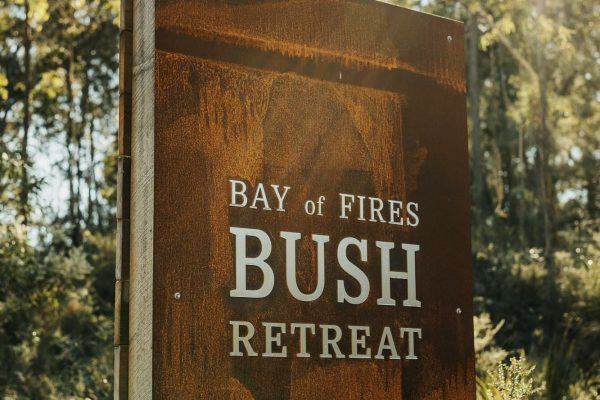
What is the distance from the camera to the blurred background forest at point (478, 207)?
401 inches

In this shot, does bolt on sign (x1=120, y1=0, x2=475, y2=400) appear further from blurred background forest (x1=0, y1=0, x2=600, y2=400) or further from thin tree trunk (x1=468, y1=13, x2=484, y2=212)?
thin tree trunk (x1=468, y1=13, x2=484, y2=212)

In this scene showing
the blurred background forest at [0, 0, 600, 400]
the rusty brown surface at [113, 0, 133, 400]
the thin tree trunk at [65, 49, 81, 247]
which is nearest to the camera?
the rusty brown surface at [113, 0, 133, 400]

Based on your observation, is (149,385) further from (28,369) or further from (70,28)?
(70,28)

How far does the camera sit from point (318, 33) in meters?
3.33

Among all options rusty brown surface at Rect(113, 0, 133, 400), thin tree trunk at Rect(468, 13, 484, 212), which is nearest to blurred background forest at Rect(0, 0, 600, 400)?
thin tree trunk at Rect(468, 13, 484, 212)

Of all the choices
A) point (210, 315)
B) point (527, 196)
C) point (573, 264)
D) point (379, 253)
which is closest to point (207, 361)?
point (210, 315)

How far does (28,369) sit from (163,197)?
870 cm

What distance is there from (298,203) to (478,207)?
59.9ft

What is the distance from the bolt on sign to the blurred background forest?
1685 mm

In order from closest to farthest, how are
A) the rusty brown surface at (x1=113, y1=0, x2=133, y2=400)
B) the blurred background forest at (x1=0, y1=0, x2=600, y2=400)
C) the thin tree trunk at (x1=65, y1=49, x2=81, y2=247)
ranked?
the rusty brown surface at (x1=113, y1=0, x2=133, y2=400), the blurred background forest at (x1=0, y1=0, x2=600, y2=400), the thin tree trunk at (x1=65, y1=49, x2=81, y2=247)

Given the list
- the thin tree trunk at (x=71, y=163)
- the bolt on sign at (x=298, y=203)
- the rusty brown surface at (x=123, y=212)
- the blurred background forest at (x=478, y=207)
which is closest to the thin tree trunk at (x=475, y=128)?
the blurred background forest at (x=478, y=207)

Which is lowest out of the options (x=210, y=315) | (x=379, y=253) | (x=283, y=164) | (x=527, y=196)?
(x=210, y=315)

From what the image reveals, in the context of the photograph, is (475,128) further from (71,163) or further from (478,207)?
(71,163)

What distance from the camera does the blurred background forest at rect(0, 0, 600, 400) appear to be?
33.4 ft
